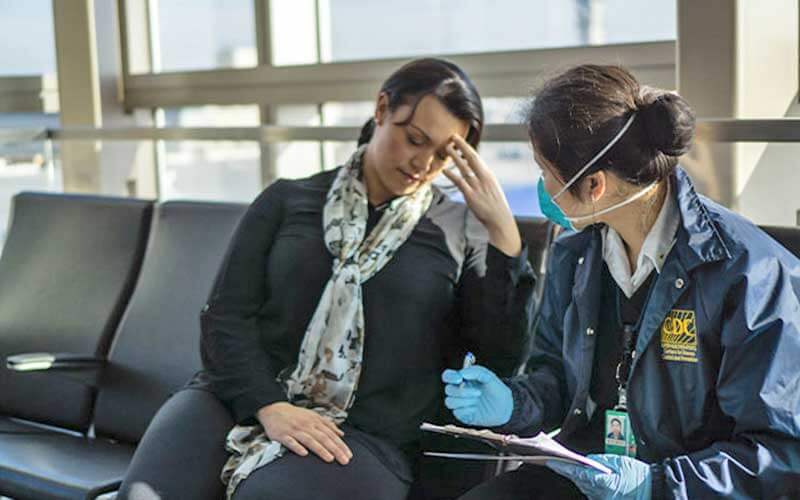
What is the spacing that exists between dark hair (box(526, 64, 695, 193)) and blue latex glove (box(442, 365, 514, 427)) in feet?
1.40

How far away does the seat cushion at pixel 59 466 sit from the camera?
2455mm

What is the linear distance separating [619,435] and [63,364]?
164cm

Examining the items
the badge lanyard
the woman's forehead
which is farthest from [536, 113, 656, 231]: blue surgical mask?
the woman's forehead

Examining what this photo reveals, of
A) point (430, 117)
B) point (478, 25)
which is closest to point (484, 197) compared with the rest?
point (430, 117)

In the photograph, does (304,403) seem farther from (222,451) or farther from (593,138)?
(593,138)

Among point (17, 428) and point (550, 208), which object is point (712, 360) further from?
point (17, 428)

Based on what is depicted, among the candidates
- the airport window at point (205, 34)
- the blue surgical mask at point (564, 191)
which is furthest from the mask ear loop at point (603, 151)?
the airport window at point (205, 34)

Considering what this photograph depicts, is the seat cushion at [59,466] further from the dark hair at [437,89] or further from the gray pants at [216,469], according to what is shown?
the dark hair at [437,89]

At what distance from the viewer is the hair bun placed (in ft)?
5.78

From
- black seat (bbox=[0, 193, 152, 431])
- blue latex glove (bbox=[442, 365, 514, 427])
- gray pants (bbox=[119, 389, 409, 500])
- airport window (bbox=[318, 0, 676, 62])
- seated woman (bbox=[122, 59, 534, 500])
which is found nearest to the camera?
blue latex glove (bbox=[442, 365, 514, 427])

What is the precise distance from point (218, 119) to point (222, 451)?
2.73m

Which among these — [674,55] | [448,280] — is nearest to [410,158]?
[448,280]

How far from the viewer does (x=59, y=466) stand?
8.49 feet

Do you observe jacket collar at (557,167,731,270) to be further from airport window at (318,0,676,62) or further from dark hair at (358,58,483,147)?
airport window at (318,0,676,62)
